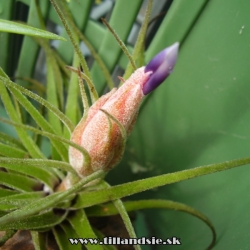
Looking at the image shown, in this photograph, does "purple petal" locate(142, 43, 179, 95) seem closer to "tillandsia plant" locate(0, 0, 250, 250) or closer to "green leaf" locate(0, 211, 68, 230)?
"tillandsia plant" locate(0, 0, 250, 250)

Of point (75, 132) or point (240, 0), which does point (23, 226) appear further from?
point (240, 0)

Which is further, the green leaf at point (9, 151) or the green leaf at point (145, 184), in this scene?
the green leaf at point (9, 151)

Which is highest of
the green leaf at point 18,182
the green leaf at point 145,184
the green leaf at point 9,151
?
the green leaf at point 9,151

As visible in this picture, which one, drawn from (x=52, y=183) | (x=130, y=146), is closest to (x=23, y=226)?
(x=52, y=183)

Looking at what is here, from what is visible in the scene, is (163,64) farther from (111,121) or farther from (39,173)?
(39,173)

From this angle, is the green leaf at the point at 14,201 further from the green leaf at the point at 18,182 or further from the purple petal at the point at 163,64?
the purple petal at the point at 163,64

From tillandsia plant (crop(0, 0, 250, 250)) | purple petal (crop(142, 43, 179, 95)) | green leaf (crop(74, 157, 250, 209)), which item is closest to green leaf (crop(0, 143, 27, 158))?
tillandsia plant (crop(0, 0, 250, 250))

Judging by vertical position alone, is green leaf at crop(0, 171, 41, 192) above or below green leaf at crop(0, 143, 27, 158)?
below

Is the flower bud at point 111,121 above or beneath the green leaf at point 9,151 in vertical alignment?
beneath

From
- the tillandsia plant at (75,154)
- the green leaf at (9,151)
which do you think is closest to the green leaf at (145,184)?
the tillandsia plant at (75,154)
